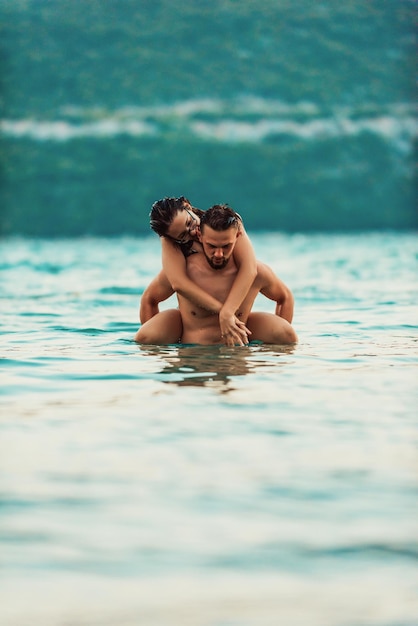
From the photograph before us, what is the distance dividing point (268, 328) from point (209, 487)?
4.00 meters

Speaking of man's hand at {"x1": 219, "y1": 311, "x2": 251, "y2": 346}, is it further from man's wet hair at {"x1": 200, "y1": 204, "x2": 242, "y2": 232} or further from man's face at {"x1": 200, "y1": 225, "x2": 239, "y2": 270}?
man's wet hair at {"x1": 200, "y1": 204, "x2": 242, "y2": 232}

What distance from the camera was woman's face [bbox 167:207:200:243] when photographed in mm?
7257

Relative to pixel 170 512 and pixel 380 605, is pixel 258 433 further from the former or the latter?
pixel 380 605

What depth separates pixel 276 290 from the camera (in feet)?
25.7

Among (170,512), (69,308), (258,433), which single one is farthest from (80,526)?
(69,308)

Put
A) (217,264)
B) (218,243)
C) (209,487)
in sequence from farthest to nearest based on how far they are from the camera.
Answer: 1. (217,264)
2. (218,243)
3. (209,487)

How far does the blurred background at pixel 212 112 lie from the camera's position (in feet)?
324

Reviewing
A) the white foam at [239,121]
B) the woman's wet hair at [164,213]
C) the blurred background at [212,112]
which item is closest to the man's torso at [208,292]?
the woman's wet hair at [164,213]

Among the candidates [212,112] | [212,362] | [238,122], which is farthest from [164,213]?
[212,112]

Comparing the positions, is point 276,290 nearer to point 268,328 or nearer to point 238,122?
point 268,328

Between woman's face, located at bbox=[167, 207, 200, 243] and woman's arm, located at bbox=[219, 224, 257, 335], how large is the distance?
306 millimetres

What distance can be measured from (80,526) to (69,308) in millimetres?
9486

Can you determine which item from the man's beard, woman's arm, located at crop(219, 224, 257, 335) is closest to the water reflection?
woman's arm, located at crop(219, 224, 257, 335)

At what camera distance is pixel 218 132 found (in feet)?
346
